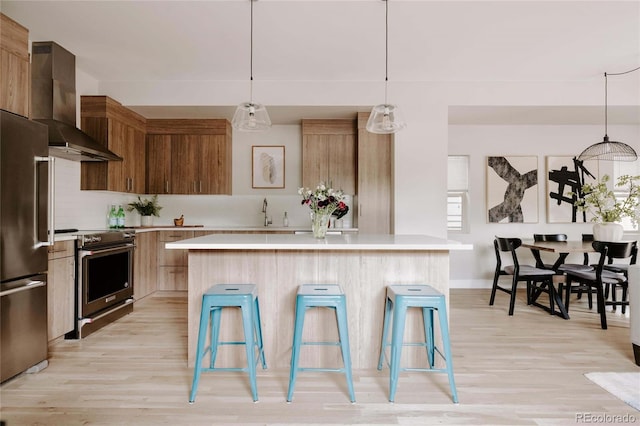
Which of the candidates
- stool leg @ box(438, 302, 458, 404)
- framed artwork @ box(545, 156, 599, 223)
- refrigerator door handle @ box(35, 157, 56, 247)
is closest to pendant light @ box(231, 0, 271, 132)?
refrigerator door handle @ box(35, 157, 56, 247)

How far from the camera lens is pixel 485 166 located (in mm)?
5605

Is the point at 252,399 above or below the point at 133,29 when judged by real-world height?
below

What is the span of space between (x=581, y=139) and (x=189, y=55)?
18.3 feet

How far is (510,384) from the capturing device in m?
2.46

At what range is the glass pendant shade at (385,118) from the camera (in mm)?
2945

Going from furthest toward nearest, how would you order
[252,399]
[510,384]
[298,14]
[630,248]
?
[630,248], [298,14], [510,384], [252,399]

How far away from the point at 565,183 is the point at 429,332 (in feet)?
14.2

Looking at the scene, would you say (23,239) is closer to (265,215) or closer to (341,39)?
(341,39)

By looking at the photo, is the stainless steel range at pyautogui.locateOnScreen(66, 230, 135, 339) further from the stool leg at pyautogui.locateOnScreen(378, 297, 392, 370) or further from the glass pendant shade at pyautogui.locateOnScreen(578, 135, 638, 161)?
the glass pendant shade at pyautogui.locateOnScreen(578, 135, 638, 161)

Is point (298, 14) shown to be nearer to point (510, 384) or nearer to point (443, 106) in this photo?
point (443, 106)

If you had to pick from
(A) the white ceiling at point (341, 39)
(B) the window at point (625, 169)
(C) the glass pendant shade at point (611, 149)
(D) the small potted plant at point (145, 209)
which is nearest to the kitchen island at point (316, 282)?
(A) the white ceiling at point (341, 39)

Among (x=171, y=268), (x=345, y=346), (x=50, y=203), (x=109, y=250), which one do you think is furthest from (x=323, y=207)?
(x=171, y=268)

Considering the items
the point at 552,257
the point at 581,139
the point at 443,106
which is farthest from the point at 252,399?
the point at 581,139

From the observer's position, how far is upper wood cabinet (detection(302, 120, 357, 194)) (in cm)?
519
